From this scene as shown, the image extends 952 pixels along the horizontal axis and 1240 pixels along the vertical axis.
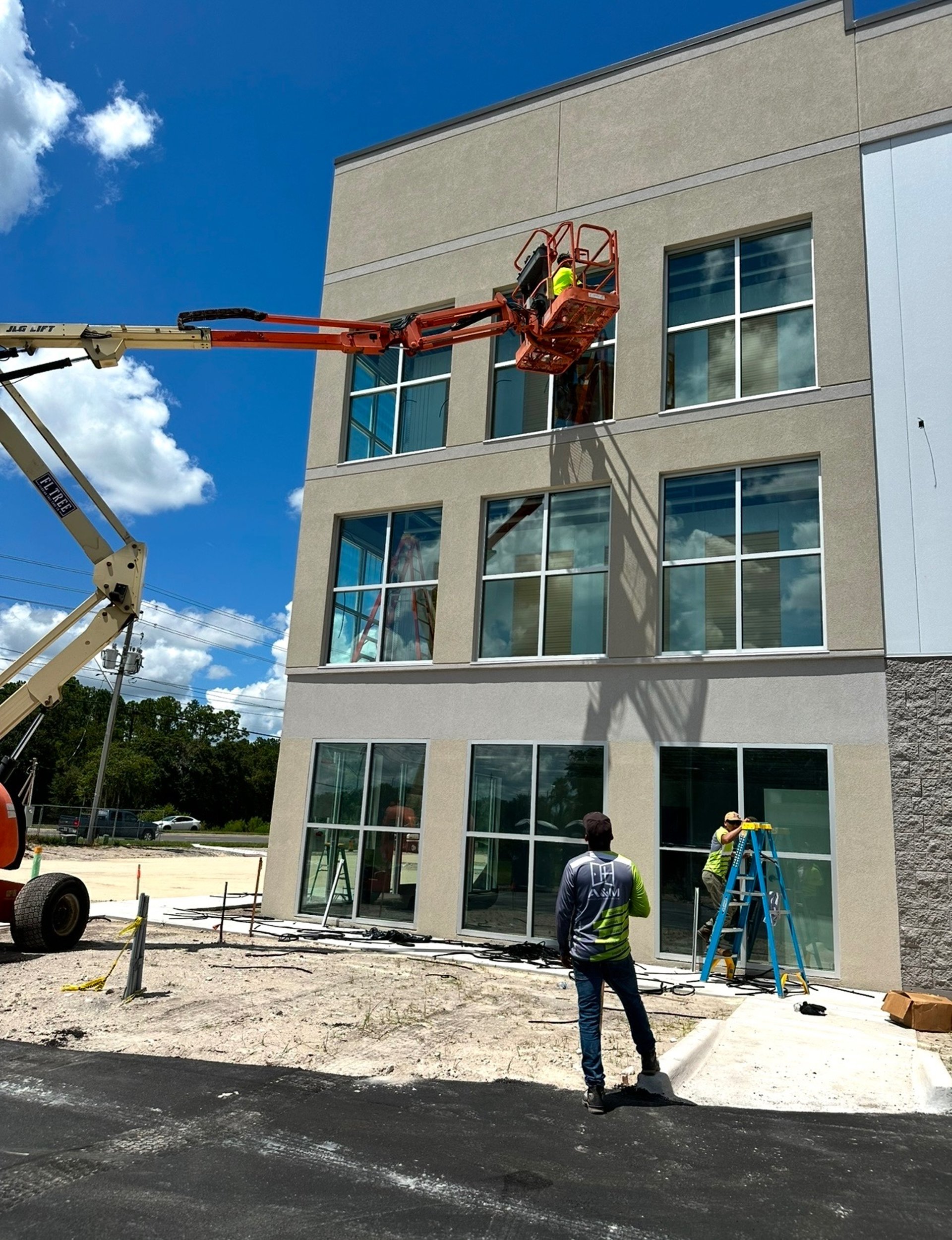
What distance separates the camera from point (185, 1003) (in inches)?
369

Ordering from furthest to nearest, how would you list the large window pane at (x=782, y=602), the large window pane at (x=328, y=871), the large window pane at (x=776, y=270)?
the large window pane at (x=328, y=871) → the large window pane at (x=776, y=270) → the large window pane at (x=782, y=602)

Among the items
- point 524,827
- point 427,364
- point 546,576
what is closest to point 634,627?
point 546,576

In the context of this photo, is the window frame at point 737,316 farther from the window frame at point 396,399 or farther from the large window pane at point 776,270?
the window frame at point 396,399

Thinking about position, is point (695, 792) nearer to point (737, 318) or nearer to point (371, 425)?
point (737, 318)

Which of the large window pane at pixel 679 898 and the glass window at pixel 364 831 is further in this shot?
the glass window at pixel 364 831

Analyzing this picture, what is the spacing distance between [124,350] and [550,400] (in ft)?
22.8

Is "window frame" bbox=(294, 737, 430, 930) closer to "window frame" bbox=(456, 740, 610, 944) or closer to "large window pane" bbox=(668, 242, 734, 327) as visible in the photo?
"window frame" bbox=(456, 740, 610, 944)

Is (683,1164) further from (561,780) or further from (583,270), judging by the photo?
(583,270)

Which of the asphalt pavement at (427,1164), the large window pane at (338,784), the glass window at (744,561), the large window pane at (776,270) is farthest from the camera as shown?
the large window pane at (338,784)

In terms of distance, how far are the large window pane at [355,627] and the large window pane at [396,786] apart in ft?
5.91

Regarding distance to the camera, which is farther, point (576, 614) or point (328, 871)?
Answer: point (328, 871)

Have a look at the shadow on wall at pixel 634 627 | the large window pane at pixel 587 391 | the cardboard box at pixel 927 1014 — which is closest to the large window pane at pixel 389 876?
the shadow on wall at pixel 634 627

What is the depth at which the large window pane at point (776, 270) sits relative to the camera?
14.3 meters

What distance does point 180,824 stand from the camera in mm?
68938
